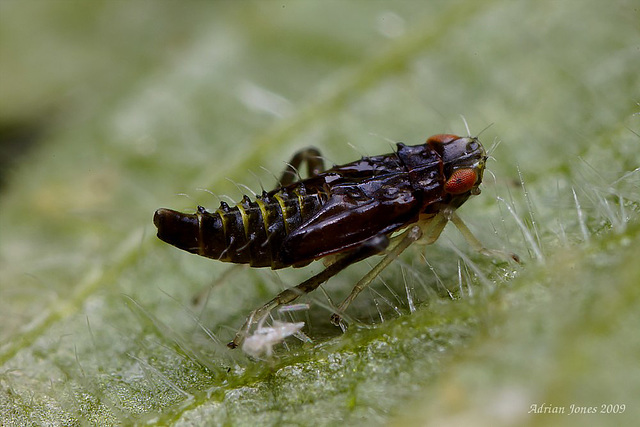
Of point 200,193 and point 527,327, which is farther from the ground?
point 200,193

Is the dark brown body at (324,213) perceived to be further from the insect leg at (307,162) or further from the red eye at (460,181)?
the insect leg at (307,162)

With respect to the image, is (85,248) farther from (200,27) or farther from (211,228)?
(200,27)

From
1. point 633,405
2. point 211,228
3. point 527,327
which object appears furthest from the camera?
point 211,228

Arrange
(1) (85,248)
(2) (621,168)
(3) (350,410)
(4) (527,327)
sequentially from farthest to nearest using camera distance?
(1) (85,248) → (2) (621,168) → (3) (350,410) → (4) (527,327)

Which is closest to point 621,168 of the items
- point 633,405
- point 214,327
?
point 633,405

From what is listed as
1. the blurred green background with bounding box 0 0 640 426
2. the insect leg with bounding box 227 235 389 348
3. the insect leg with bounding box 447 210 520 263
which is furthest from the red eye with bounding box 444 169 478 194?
the insect leg with bounding box 227 235 389 348

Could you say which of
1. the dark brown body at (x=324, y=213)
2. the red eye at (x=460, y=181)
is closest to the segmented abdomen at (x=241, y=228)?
the dark brown body at (x=324, y=213)

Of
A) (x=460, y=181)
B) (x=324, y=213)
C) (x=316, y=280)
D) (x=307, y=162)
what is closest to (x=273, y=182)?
(x=307, y=162)

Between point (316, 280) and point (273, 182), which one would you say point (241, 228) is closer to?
point (316, 280)
